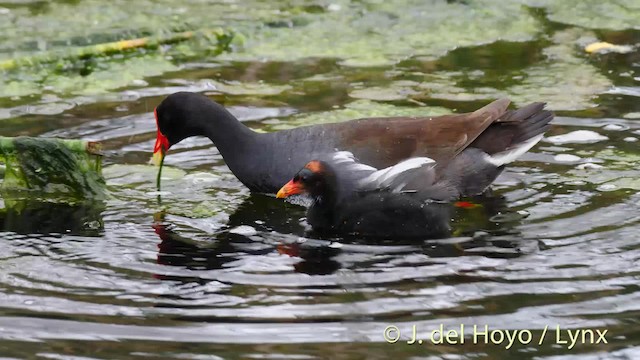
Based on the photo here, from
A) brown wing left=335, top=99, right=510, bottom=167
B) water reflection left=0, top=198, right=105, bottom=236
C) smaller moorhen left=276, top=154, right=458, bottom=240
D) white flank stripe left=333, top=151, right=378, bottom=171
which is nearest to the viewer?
smaller moorhen left=276, top=154, right=458, bottom=240

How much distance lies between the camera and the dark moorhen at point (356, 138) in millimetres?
4957

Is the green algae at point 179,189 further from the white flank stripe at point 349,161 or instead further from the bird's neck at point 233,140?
the white flank stripe at point 349,161

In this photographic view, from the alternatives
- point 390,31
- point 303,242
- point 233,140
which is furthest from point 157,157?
point 390,31

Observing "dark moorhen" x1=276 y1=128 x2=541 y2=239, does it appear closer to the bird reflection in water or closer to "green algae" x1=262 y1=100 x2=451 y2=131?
the bird reflection in water

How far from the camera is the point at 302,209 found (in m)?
5.10

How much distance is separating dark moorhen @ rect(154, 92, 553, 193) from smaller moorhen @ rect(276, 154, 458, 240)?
17 centimetres

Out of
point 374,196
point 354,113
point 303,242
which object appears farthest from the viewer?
point 354,113

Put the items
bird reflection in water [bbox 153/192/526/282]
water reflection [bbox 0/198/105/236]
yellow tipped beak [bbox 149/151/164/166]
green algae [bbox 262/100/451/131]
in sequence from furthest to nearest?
1. green algae [bbox 262/100/451/131]
2. yellow tipped beak [bbox 149/151/164/166]
3. water reflection [bbox 0/198/105/236]
4. bird reflection in water [bbox 153/192/526/282]

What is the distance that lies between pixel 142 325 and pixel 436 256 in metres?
1.26

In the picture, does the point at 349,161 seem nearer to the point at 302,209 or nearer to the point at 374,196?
the point at 374,196

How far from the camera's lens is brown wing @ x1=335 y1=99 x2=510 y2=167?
4.91 m

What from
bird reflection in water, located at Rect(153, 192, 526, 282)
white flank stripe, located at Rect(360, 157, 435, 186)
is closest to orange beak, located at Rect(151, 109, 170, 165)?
bird reflection in water, located at Rect(153, 192, 526, 282)

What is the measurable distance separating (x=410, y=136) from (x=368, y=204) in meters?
0.51

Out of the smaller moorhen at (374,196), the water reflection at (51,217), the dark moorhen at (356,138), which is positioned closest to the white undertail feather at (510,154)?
the dark moorhen at (356,138)
